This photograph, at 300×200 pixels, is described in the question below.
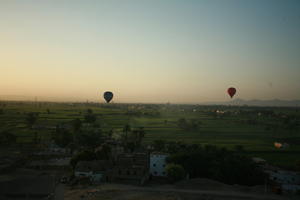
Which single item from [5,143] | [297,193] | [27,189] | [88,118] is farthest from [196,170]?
[88,118]

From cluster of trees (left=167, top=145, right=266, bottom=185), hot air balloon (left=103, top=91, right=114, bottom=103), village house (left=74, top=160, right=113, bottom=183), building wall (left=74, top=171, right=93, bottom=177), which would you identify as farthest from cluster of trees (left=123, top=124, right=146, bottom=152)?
building wall (left=74, top=171, right=93, bottom=177)

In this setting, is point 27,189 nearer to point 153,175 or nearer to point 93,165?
point 93,165

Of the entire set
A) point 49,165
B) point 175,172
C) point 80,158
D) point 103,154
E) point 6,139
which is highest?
point 6,139

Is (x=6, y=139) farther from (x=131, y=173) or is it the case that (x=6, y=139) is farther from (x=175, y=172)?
(x=175, y=172)

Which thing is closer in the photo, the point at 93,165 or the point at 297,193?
the point at 297,193

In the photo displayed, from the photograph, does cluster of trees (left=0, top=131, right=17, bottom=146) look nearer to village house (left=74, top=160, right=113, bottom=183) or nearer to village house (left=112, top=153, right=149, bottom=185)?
village house (left=74, top=160, right=113, bottom=183)

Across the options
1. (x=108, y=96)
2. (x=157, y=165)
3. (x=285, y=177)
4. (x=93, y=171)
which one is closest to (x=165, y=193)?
(x=93, y=171)

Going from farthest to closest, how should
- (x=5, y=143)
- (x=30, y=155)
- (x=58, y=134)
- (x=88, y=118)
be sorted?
(x=88, y=118) < (x=58, y=134) < (x=5, y=143) < (x=30, y=155)
